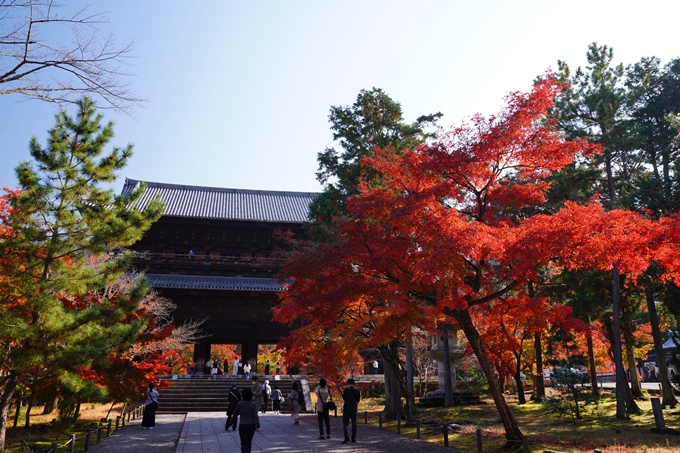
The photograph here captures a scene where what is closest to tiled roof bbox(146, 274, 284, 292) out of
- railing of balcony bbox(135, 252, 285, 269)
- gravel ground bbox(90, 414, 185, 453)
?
railing of balcony bbox(135, 252, 285, 269)

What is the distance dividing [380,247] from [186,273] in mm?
20910

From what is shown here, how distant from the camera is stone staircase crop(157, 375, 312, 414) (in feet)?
71.3

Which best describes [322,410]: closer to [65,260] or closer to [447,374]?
[65,260]

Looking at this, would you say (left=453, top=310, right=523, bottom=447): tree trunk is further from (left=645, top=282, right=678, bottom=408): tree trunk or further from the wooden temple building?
the wooden temple building

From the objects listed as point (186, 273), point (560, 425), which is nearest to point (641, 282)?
point (560, 425)

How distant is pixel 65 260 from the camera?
425 inches

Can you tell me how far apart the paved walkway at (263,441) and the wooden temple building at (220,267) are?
1227 centimetres

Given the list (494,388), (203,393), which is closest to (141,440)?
(494,388)

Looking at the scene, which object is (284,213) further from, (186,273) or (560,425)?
(560,425)

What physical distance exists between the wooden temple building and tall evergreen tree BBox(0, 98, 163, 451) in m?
15.7

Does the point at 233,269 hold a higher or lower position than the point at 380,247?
higher

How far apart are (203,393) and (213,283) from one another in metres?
6.85

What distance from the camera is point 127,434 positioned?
1386 centimetres

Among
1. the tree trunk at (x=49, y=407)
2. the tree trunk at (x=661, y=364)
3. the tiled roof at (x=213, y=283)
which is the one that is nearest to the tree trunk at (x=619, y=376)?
the tree trunk at (x=661, y=364)
